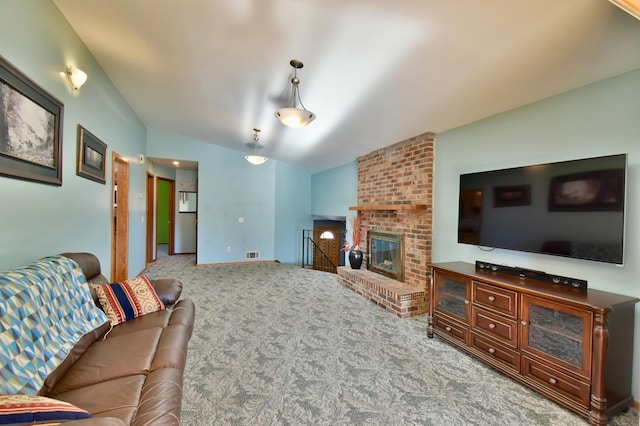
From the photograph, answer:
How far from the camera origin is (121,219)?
4.20 metres

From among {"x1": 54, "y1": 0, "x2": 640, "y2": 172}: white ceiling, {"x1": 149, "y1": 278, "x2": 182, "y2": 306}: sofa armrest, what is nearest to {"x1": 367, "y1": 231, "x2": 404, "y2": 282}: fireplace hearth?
{"x1": 54, "y1": 0, "x2": 640, "y2": 172}: white ceiling

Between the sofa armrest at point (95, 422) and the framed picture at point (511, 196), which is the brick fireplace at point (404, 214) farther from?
the sofa armrest at point (95, 422)

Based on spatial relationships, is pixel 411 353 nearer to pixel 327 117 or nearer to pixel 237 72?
pixel 327 117

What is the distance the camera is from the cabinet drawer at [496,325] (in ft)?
6.73

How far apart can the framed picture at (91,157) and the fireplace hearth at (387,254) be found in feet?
12.4

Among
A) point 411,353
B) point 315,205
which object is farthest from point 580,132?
point 315,205

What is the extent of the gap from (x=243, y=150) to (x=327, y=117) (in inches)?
129

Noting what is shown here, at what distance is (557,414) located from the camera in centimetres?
172

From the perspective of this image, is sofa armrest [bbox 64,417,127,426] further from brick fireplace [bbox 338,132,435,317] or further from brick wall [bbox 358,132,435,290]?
brick wall [bbox 358,132,435,290]

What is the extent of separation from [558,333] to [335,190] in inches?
182

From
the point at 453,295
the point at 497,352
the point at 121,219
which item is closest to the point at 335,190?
the point at 453,295

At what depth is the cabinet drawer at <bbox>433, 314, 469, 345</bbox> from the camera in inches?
96.1

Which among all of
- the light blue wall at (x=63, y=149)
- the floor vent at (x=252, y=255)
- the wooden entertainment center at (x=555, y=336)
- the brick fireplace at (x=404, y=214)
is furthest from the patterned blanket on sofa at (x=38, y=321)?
the floor vent at (x=252, y=255)

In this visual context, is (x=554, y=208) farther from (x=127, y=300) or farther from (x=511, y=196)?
(x=127, y=300)
